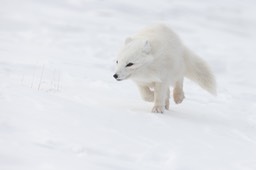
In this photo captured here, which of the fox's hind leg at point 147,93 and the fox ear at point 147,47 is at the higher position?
the fox ear at point 147,47

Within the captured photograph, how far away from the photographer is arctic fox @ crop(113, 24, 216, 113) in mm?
6391

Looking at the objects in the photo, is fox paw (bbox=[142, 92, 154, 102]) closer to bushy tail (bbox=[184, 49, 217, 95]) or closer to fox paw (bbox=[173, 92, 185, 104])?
fox paw (bbox=[173, 92, 185, 104])

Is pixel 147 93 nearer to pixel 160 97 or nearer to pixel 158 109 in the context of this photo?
pixel 160 97

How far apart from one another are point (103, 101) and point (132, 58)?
68cm

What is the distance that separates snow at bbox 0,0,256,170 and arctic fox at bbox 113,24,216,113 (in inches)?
11.4

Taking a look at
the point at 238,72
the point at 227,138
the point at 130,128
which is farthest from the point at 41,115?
the point at 238,72

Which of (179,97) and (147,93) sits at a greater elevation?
(179,97)

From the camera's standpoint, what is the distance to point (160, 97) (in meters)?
6.79

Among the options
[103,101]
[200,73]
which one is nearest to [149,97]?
[103,101]

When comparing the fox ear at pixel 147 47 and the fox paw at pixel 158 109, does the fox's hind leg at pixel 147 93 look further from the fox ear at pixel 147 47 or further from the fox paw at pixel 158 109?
the fox ear at pixel 147 47

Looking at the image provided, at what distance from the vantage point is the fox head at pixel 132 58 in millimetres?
6285

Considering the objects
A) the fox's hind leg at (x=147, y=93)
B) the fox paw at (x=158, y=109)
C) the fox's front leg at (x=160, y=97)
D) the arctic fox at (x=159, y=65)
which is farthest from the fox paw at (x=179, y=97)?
the fox paw at (x=158, y=109)

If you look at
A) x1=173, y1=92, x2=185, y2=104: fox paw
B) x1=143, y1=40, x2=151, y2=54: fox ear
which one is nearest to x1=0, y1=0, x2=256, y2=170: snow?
x1=173, y1=92, x2=185, y2=104: fox paw

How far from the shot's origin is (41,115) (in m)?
4.52
